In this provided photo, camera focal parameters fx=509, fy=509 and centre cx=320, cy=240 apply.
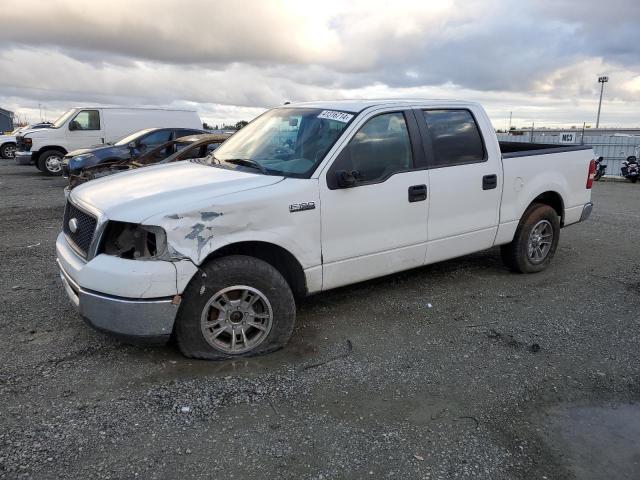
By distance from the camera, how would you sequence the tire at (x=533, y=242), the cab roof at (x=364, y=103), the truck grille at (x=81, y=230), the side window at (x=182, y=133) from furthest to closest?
the side window at (x=182, y=133), the tire at (x=533, y=242), the cab roof at (x=364, y=103), the truck grille at (x=81, y=230)

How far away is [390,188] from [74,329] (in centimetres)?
281

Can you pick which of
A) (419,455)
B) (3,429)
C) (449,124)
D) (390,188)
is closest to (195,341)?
(3,429)

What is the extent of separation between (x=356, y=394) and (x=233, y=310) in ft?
3.33

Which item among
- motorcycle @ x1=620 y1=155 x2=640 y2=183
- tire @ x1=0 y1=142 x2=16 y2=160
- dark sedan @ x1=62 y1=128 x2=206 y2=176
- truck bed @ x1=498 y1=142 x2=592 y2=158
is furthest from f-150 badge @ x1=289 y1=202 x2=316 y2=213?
tire @ x1=0 y1=142 x2=16 y2=160

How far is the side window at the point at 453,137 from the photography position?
458 cm

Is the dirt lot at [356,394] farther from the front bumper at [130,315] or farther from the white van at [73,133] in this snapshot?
the white van at [73,133]

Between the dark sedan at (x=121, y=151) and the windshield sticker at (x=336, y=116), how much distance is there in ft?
21.8

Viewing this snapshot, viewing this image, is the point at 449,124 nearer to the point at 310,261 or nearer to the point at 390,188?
the point at 390,188

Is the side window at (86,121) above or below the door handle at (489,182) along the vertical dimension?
above

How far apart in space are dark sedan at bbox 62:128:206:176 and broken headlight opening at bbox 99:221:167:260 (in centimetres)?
712

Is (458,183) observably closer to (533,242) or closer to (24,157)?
(533,242)

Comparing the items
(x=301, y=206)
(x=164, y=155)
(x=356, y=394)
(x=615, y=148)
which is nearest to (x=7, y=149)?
(x=164, y=155)

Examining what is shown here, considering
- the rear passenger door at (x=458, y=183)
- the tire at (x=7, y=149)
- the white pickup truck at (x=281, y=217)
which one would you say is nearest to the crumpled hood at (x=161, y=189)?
the white pickup truck at (x=281, y=217)

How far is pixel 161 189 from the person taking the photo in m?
3.60
